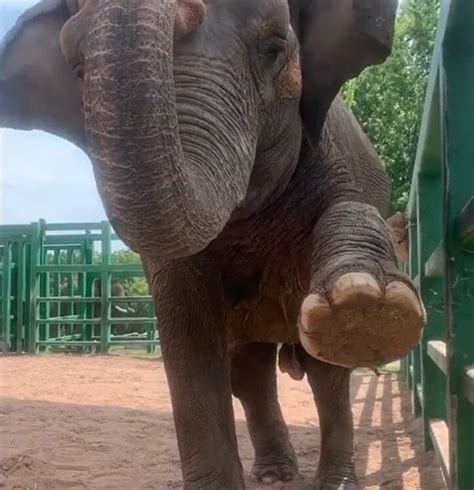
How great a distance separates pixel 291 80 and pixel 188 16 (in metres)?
0.63

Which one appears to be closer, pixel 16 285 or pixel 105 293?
pixel 105 293

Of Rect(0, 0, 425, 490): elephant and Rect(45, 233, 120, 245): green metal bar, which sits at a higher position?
Rect(45, 233, 120, 245): green metal bar

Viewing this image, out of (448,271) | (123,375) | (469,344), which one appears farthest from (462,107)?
(123,375)

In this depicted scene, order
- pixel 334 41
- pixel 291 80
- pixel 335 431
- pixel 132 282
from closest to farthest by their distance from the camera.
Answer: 1. pixel 291 80
2. pixel 334 41
3. pixel 335 431
4. pixel 132 282

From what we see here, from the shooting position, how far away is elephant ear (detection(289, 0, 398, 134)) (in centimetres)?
289

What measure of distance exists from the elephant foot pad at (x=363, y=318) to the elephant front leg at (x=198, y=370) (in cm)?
80

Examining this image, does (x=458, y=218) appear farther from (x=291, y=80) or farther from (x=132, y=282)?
(x=132, y=282)

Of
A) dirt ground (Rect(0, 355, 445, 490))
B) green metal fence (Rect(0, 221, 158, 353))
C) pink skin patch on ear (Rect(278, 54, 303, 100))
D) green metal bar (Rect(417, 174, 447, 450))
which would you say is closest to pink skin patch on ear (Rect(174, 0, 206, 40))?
pink skin patch on ear (Rect(278, 54, 303, 100))

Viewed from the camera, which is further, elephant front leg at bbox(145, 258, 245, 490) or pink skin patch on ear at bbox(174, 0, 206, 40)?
elephant front leg at bbox(145, 258, 245, 490)

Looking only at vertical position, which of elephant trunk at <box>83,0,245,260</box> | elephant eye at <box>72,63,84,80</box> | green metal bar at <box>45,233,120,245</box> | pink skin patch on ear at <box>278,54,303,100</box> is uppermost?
green metal bar at <box>45,233,120,245</box>

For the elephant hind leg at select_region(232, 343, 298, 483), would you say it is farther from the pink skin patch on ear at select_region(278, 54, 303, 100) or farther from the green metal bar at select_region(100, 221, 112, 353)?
the green metal bar at select_region(100, 221, 112, 353)

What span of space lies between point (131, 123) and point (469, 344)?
1671mm

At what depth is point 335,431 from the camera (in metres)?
3.99

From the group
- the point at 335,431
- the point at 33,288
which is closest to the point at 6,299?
the point at 33,288
